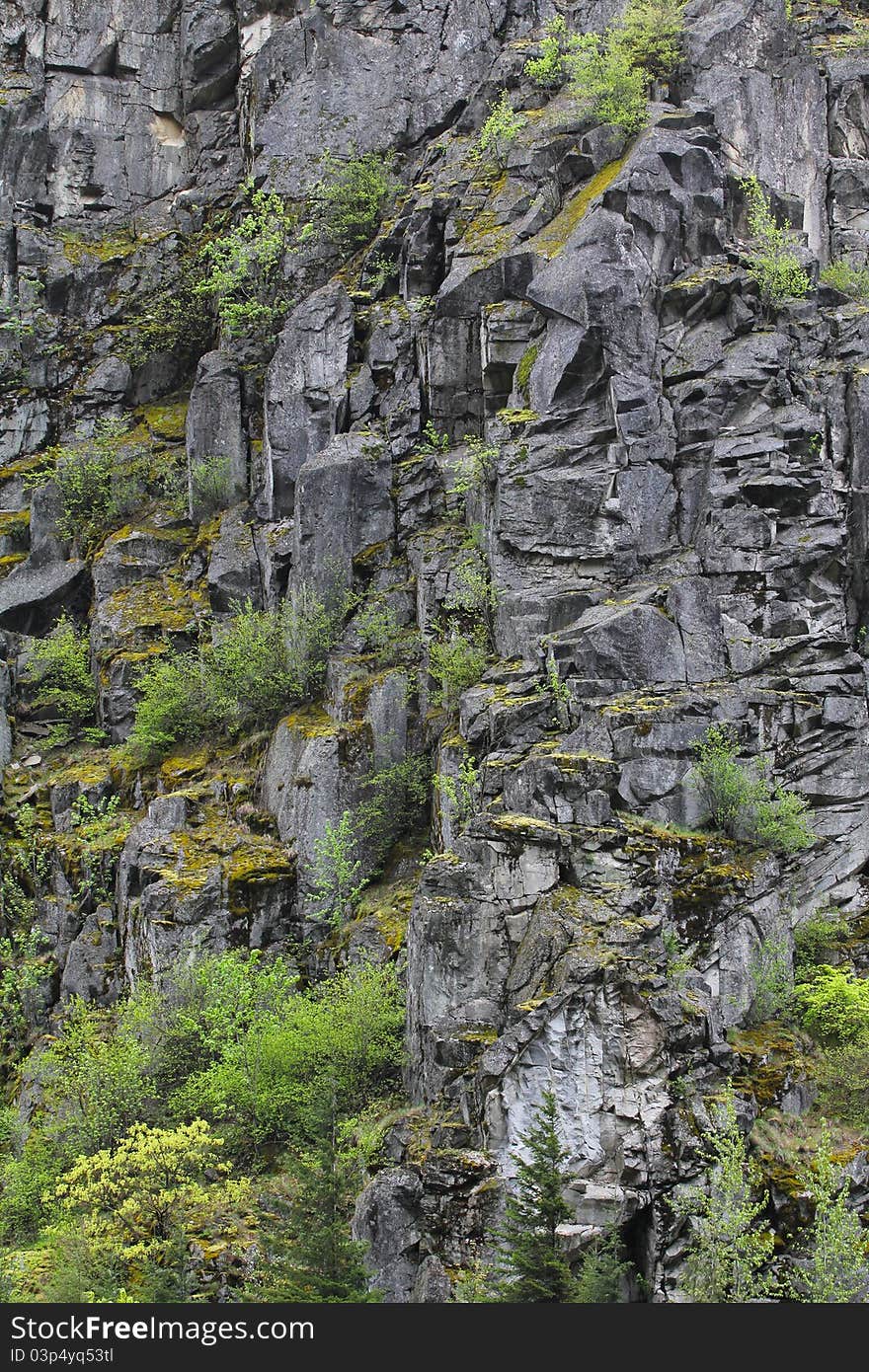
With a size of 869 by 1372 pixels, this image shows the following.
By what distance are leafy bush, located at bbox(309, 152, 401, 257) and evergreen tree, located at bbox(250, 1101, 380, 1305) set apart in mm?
30050

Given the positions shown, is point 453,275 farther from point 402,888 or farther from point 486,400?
point 402,888

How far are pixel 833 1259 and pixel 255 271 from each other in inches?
1324

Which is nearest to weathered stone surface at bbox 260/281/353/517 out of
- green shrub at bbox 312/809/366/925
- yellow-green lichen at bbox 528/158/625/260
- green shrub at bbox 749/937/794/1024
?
yellow-green lichen at bbox 528/158/625/260

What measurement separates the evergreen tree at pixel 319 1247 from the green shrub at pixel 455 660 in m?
12.1

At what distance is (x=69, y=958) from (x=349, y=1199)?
1393 centimetres

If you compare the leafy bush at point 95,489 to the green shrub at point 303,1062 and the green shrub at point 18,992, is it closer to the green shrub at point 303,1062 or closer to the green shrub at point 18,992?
the green shrub at point 18,992

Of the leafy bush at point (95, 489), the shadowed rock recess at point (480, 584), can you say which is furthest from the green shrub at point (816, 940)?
the leafy bush at point (95, 489)

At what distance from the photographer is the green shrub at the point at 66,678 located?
135 ft

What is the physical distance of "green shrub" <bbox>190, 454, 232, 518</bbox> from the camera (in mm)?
42969

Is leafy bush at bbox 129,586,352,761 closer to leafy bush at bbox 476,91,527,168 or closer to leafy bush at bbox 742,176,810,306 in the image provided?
leafy bush at bbox 742,176,810,306

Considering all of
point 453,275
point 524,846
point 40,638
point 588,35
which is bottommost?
point 524,846

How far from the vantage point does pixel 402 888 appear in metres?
32.8

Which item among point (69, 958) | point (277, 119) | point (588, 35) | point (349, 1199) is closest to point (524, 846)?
point (349, 1199)

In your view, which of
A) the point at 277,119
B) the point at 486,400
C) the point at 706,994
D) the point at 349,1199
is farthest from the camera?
the point at 277,119
